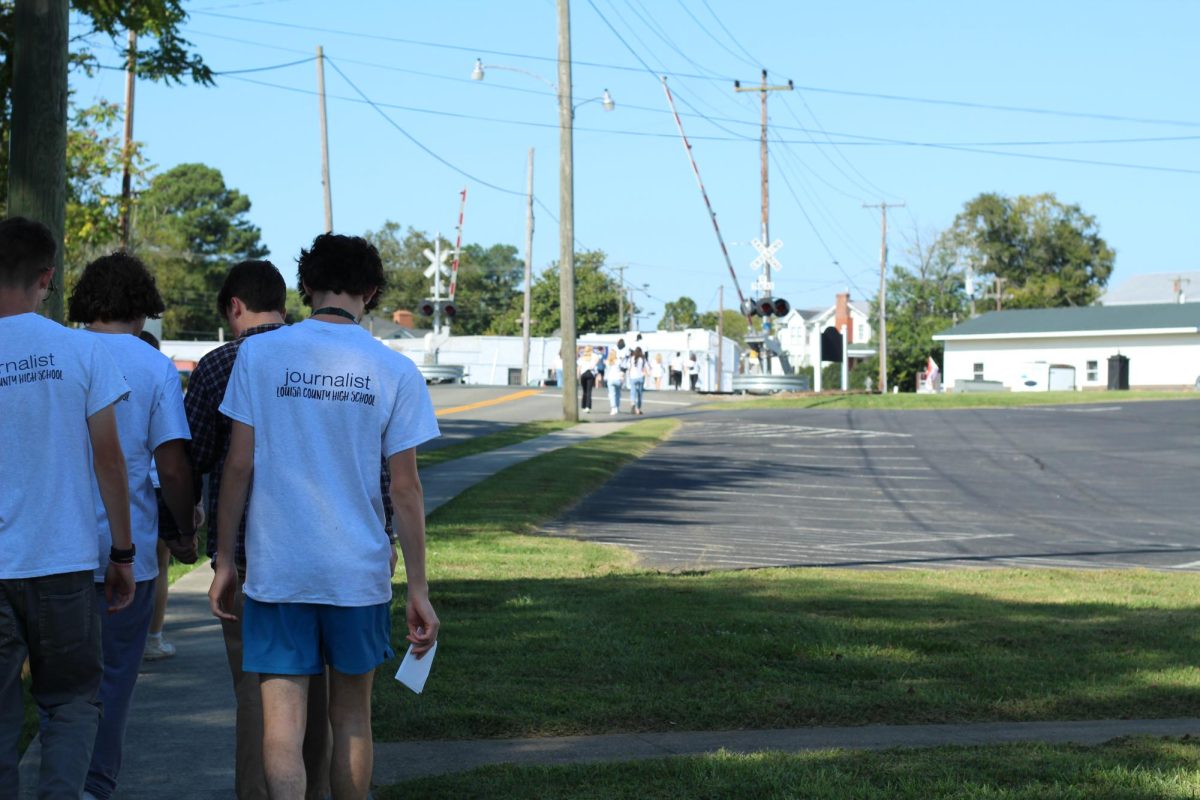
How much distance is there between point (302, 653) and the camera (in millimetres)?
4113

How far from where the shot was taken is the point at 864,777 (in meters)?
5.25

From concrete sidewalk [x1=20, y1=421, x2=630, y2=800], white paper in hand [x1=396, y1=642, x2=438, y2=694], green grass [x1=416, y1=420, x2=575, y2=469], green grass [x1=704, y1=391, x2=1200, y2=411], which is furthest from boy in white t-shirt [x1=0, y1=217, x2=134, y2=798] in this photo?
green grass [x1=704, y1=391, x2=1200, y2=411]

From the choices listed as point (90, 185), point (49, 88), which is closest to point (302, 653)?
point (49, 88)

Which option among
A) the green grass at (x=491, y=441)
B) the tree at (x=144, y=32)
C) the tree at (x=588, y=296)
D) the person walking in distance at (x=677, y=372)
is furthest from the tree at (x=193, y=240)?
the tree at (x=144, y=32)

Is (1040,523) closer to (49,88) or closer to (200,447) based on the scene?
(49,88)

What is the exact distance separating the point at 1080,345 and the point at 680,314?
312ft

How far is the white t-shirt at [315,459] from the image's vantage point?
4.08 meters

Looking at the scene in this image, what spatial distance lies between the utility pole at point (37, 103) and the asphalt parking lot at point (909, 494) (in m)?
5.83

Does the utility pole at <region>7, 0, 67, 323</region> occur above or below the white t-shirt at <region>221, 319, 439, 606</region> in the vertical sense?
above

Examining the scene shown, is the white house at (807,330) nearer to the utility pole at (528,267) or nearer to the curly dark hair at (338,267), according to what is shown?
the utility pole at (528,267)

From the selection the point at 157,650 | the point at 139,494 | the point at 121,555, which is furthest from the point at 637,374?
the point at 121,555

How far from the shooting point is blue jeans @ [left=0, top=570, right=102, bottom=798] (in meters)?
4.13

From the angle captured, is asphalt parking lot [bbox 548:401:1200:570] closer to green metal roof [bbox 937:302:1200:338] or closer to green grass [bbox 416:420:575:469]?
green grass [bbox 416:420:575:469]

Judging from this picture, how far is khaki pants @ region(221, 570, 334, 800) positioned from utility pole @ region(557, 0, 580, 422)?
2560 centimetres
